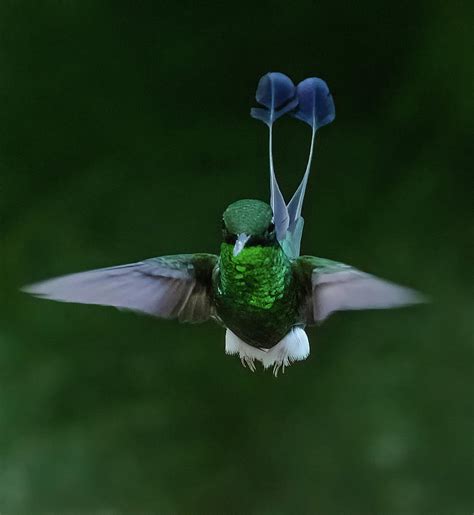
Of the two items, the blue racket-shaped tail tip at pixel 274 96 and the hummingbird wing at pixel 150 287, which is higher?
the blue racket-shaped tail tip at pixel 274 96

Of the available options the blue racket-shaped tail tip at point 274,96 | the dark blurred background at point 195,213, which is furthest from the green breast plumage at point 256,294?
the dark blurred background at point 195,213

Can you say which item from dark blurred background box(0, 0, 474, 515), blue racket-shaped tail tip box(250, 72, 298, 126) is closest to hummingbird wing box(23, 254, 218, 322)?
blue racket-shaped tail tip box(250, 72, 298, 126)

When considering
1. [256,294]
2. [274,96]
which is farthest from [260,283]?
[274,96]

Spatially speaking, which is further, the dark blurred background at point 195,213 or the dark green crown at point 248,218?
the dark blurred background at point 195,213

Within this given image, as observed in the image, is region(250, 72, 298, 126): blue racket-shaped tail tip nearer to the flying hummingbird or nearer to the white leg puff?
the flying hummingbird

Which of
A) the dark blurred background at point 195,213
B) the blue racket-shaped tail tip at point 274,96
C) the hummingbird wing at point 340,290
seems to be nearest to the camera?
the hummingbird wing at point 340,290

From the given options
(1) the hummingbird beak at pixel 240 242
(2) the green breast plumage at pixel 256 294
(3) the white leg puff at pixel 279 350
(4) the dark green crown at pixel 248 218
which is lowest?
(3) the white leg puff at pixel 279 350

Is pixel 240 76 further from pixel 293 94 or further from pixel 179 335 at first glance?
pixel 293 94

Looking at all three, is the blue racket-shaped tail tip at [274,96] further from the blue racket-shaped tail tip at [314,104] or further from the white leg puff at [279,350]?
the white leg puff at [279,350]

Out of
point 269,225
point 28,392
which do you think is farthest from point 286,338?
point 28,392
